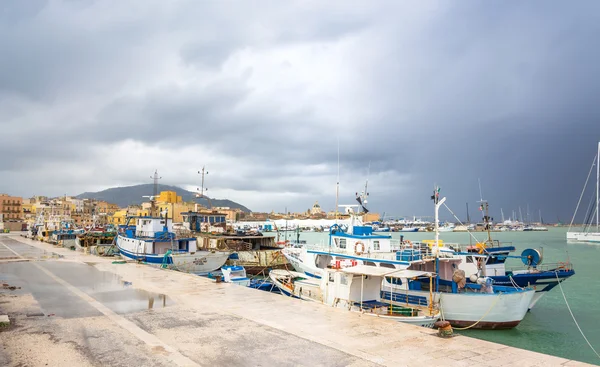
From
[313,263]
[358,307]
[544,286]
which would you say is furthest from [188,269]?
[544,286]

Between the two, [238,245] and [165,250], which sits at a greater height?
[165,250]

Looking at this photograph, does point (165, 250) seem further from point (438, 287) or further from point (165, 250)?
point (438, 287)

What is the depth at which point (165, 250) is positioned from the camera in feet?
121

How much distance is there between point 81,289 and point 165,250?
60.8 ft

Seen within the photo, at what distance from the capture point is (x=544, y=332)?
20.9 m

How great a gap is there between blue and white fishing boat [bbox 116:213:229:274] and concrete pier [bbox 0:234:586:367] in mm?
15519

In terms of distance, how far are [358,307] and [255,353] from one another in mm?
7341

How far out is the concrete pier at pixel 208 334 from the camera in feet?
30.5

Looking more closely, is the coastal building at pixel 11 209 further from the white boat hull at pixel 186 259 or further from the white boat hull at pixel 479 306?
the white boat hull at pixel 479 306

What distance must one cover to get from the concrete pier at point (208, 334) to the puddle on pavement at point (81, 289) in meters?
0.07

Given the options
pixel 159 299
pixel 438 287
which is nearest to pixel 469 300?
pixel 438 287

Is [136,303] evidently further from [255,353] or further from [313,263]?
[313,263]

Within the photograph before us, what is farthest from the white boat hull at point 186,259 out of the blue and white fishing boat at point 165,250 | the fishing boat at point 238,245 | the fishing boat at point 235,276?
the fishing boat at point 235,276

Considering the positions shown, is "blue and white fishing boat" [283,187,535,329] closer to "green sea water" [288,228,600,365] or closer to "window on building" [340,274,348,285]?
"green sea water" [288,228,600,365]
